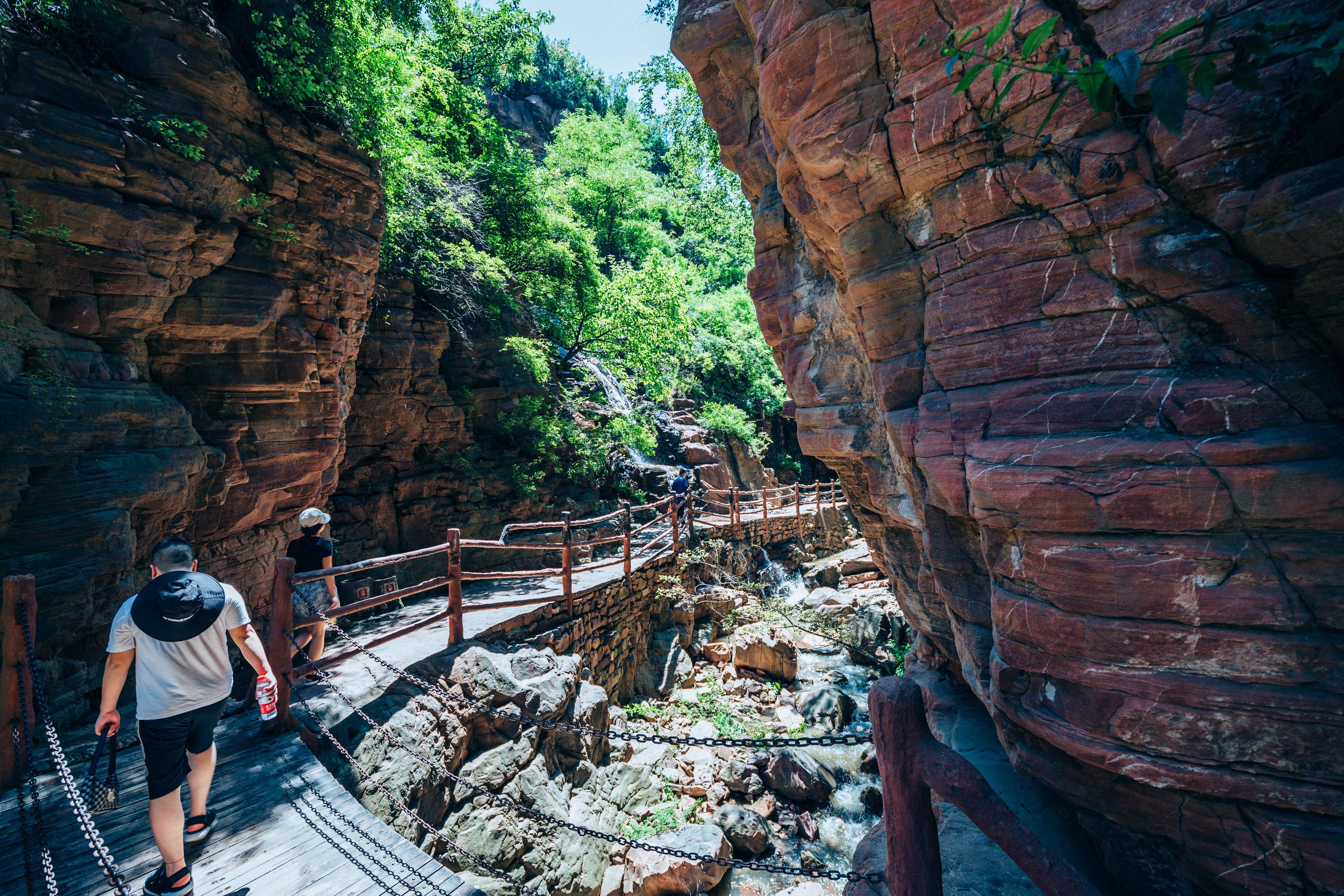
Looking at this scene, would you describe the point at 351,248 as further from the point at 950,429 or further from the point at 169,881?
the point at 950,429

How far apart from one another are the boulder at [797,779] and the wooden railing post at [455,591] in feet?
14.6

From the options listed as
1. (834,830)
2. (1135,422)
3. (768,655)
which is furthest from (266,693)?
(768,655)

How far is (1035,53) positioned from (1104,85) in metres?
1.48

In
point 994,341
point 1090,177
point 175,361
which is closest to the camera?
point 1090,177

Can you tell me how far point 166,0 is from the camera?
587cm

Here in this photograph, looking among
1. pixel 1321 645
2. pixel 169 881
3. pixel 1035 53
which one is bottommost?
pixel 169 881

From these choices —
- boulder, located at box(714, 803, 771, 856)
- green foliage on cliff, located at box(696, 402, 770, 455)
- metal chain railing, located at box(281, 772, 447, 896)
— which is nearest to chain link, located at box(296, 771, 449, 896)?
metal chain railing, located at box(281, 772, 447, 896)

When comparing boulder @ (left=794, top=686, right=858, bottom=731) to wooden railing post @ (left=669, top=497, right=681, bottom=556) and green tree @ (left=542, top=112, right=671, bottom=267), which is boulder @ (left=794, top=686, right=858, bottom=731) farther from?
green tree @ (left=542, top=112, right=671, bottom=267)

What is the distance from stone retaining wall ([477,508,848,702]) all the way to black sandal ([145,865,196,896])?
3.40 m

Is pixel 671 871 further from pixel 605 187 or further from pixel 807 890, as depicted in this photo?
pixel 605 187

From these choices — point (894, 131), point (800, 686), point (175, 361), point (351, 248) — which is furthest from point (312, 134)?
point (800, 686)

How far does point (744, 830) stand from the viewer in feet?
20.4

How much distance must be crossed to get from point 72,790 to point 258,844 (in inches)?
43.8

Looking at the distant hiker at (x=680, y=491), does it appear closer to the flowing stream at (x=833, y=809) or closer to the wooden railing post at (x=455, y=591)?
the flowing stream at (x=833, y=809)
